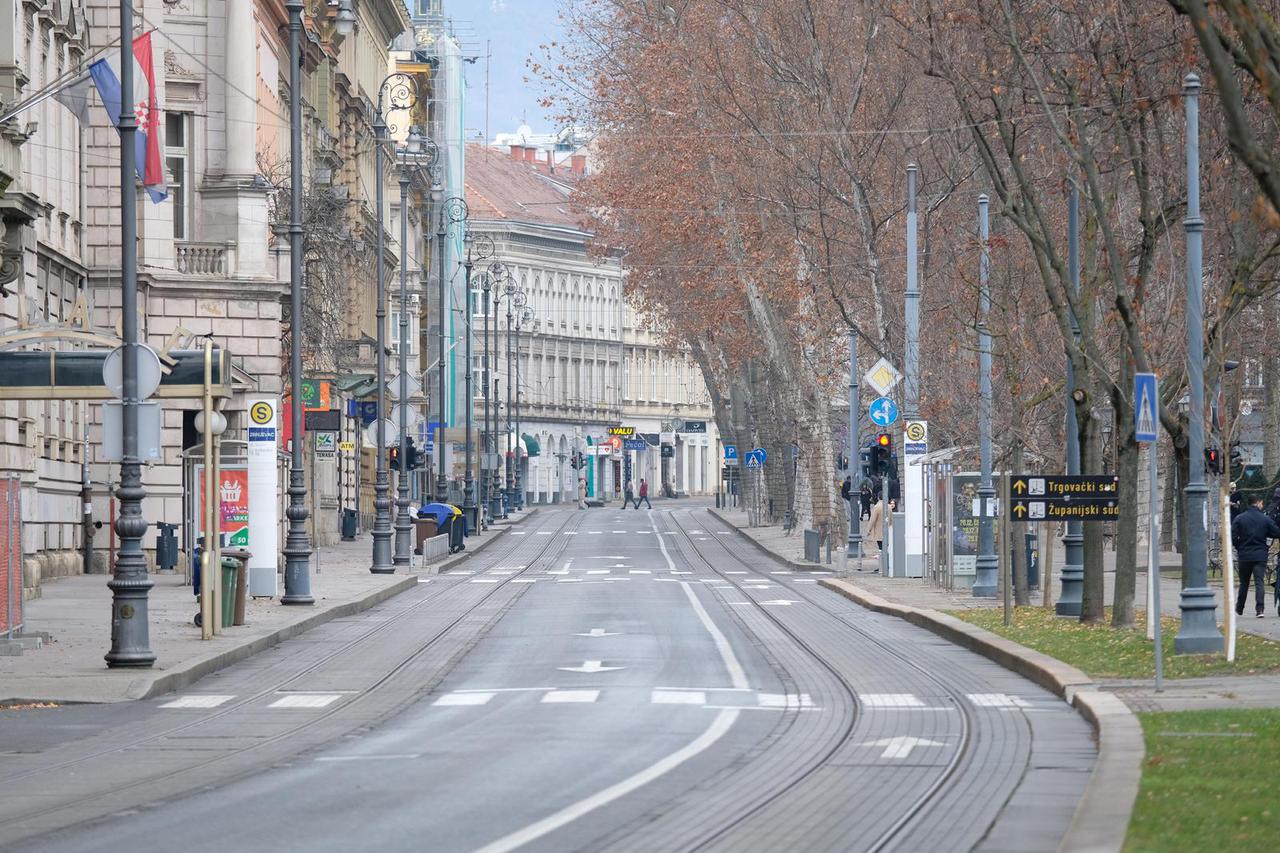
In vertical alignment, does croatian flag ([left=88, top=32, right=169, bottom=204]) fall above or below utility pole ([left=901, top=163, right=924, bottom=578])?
above

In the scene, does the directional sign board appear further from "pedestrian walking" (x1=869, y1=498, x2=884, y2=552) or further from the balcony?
the balcony

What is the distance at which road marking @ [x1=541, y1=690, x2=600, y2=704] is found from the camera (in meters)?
20.0

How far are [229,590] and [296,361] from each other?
19.6ft

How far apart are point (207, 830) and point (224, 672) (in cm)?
1247

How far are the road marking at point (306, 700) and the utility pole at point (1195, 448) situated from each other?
26.8 feet

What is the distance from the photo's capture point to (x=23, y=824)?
489 inches

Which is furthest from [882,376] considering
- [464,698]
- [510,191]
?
[510,191]

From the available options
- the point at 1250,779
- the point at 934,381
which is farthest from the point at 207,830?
the point at 934,381

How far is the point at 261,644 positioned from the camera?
27531 mm

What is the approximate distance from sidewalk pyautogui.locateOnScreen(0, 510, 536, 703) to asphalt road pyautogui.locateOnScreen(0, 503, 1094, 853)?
0.40 m

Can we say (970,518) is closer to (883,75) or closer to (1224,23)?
(883,75)

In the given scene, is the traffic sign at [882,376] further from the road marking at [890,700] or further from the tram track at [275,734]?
the road marking at [890,700]

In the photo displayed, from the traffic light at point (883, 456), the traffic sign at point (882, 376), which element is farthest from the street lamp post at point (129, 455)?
the traffic light at point (883, 456)

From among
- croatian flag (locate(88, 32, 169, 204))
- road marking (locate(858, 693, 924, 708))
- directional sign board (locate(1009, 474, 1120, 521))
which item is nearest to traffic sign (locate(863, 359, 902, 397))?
croatian flag (locate(88, 32, 169, 204))
